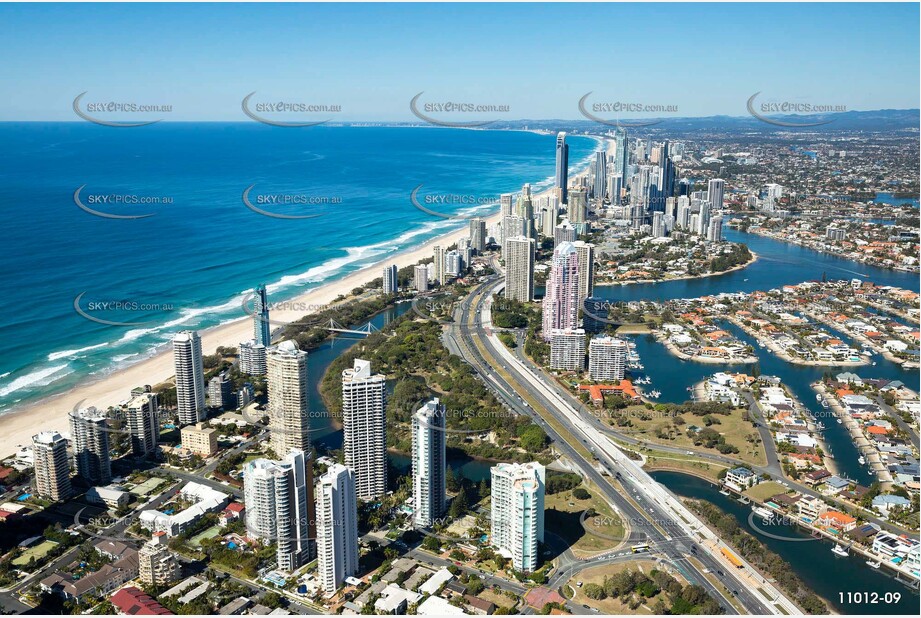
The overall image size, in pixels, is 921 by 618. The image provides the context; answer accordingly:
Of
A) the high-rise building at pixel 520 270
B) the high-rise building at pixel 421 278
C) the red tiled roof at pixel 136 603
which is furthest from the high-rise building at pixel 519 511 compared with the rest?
the high-rise building at pixel 421 278

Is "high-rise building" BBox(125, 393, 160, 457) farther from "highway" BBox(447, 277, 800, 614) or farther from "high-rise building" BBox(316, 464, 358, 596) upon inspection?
"highway" BBox(447, 277, 800, 614)

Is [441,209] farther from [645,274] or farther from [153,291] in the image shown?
[153,291]

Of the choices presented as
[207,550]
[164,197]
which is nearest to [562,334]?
[207,550]

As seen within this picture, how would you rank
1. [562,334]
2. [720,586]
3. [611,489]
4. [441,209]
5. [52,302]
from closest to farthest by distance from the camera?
[720,586], [611,489], [562,334], [52,302], [441,209]

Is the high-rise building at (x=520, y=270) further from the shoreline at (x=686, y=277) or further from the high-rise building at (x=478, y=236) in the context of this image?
the high-rise building at (x=478, y=236)

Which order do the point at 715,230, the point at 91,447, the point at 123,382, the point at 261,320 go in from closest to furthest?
the point at 91,447
the point at 123,382
the point at 261,320
the point at 715,230

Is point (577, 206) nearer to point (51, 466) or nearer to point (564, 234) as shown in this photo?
point (564, 234)

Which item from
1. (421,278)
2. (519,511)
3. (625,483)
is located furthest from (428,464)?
(421,278)
